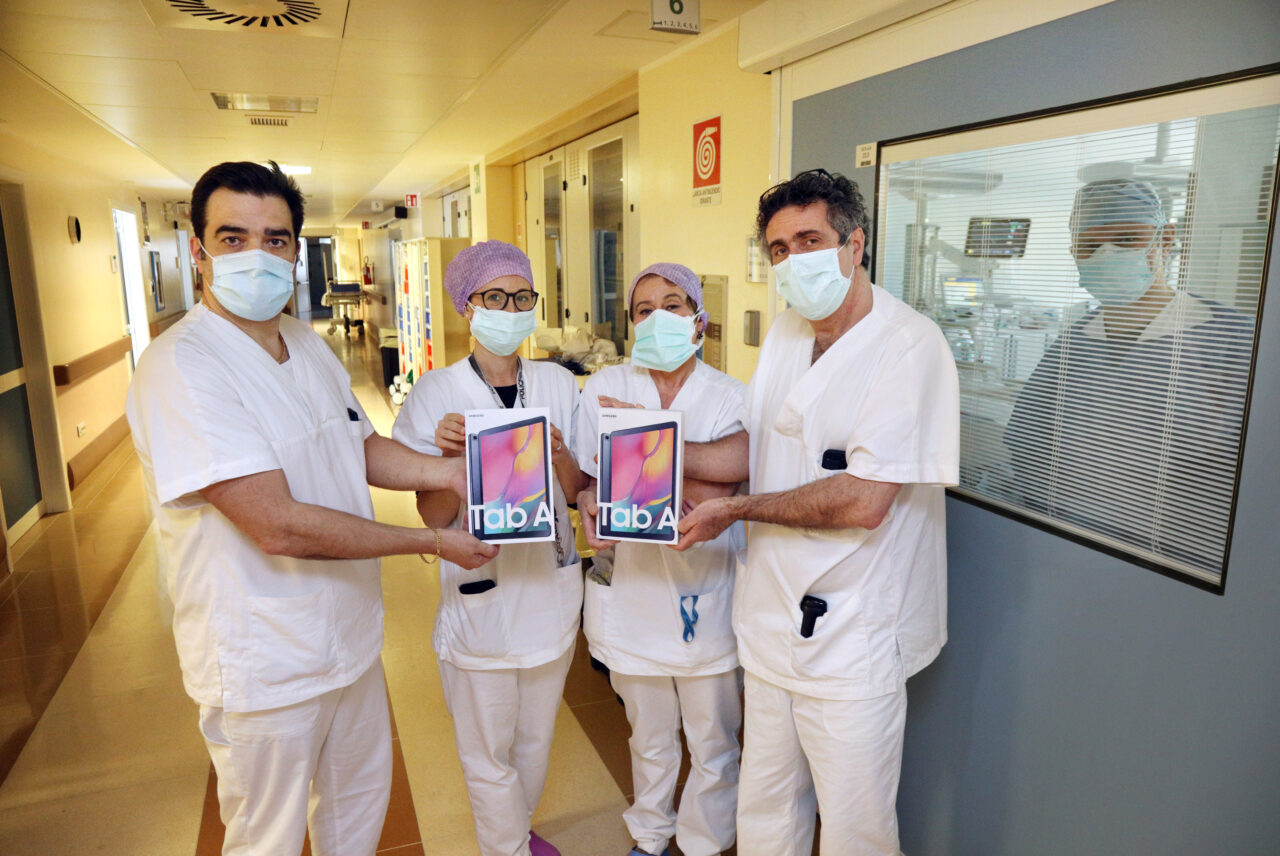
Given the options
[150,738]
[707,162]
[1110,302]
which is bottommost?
[150,738]

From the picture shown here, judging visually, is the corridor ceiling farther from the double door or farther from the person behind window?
the person behind window

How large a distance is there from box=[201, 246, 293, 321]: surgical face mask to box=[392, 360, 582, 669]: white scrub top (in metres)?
0.45

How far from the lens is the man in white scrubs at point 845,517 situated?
5.10 feet

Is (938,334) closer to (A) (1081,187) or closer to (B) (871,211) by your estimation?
(A) (1081,187)

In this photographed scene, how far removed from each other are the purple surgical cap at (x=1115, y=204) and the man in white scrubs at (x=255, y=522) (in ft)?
4.54

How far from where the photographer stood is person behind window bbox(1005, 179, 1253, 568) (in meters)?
1.35

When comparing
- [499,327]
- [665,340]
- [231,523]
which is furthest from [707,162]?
[231,523]

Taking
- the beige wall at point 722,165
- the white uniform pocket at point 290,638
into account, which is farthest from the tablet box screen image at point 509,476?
the beige wall at point 722,165

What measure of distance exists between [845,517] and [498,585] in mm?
842

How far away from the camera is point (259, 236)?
1603 millimetres

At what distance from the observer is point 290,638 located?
1.58 m

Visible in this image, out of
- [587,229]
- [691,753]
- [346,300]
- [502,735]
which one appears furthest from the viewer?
[346,300]

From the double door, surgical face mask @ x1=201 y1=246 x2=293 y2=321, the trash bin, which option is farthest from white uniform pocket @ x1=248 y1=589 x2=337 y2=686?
the trash bin

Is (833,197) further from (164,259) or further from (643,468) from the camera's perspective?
(164,259)
